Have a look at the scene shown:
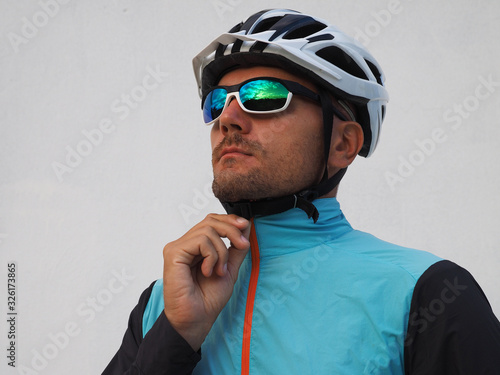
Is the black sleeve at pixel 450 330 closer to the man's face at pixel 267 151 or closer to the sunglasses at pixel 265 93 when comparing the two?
the man's face at pixel 267 151

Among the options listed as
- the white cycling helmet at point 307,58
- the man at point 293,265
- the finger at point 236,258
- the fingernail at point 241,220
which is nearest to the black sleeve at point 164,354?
the man at point 293,265

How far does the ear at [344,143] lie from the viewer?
1.93 m

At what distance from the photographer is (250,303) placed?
1.62 m

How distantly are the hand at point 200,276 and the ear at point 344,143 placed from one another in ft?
1.63

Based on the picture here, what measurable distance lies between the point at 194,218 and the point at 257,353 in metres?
2.77

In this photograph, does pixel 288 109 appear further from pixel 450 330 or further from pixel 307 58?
pixel 450 330

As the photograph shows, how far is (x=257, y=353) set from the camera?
4.99ft

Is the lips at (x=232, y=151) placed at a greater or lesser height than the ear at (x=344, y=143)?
greater

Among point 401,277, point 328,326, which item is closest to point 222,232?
point 328,326

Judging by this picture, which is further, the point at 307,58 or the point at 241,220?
the point at 307,58

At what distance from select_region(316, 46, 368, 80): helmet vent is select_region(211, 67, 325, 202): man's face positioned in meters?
0.22

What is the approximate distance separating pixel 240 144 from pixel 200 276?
462 millimetres

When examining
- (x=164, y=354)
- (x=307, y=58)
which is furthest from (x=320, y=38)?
(x=164, y=354)

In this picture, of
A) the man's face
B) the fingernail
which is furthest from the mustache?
the fingernail
